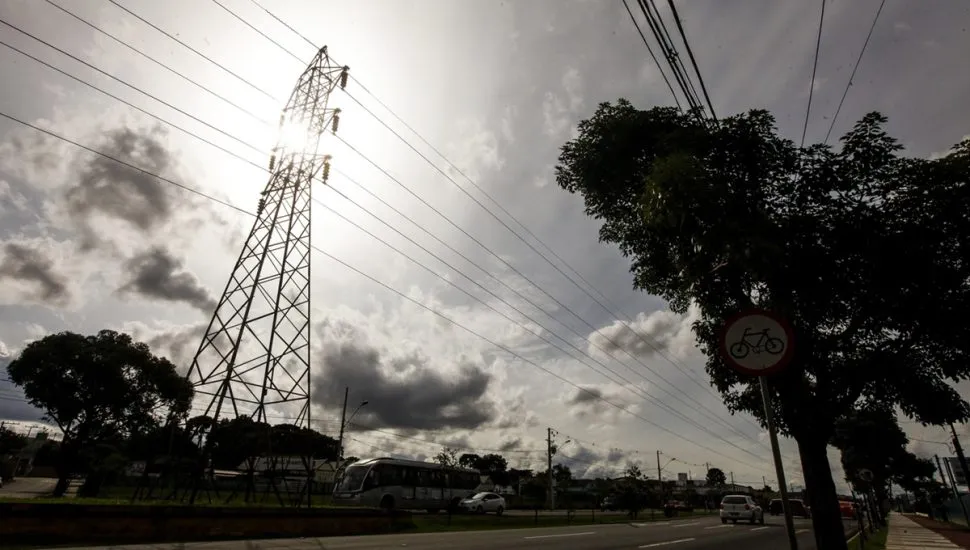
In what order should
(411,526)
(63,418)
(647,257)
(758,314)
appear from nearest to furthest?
(758,314)
(647,257)
(411,526)
(63,418)

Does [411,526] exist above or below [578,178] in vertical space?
below

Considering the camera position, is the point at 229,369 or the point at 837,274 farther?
the point at 229,369

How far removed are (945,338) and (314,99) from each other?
2124 centimetres

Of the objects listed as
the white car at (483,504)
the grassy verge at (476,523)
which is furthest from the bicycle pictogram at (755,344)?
the white car at (483,504)

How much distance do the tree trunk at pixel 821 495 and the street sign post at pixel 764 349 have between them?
457cm

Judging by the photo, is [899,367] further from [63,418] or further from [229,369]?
[63,418]

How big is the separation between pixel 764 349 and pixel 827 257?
6.67 meters

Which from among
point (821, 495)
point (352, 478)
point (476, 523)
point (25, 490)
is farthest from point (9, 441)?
point (821, 495)

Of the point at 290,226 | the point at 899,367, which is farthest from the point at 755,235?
the point at 290,226

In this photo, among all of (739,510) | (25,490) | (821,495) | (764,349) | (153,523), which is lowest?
(25,490)

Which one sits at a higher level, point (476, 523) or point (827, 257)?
point (827, 257)

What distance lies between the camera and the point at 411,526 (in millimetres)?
21312

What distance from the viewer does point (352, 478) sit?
1164 inches

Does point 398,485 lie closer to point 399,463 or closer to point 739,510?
point 399,463
